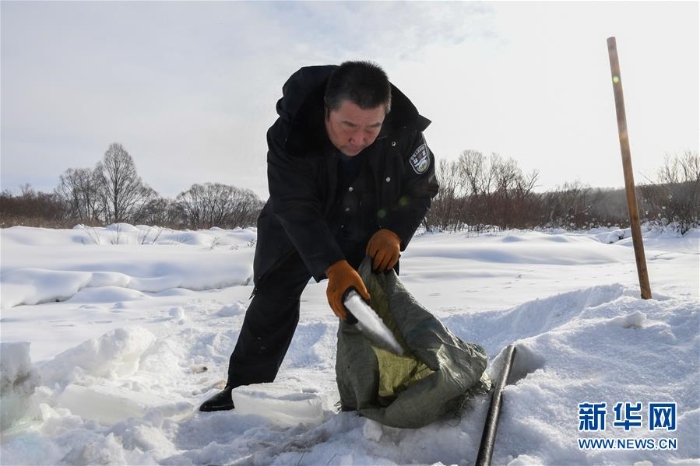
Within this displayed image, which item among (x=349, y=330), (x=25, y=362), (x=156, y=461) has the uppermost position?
(x=349, y=330)

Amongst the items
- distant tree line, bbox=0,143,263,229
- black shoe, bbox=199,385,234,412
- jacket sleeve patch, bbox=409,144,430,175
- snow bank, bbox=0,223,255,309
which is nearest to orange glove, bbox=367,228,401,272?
jacket sleeve patch, bbox=409,144,430,175

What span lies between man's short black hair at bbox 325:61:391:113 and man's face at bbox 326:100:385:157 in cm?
2

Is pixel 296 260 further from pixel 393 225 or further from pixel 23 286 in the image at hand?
pixel 23 286

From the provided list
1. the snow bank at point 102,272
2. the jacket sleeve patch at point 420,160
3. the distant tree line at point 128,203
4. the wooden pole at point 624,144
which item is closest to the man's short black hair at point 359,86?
the jacket sleeve patch at point 420,160

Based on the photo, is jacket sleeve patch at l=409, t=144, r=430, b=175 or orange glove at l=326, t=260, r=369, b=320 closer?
orange glove at l=326, t=260, r=369, b=320

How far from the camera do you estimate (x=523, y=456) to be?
1.21m

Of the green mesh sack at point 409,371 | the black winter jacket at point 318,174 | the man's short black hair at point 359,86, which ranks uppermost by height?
the man's short black hair at point 359,86

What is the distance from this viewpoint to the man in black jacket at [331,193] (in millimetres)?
1620

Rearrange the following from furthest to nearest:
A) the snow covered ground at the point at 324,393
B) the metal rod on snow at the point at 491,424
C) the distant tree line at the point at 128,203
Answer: the distant tree line at the point at 128,203 < the snow covered ground at the point at 324,393 < the metal rod on snow at the point at 491,424

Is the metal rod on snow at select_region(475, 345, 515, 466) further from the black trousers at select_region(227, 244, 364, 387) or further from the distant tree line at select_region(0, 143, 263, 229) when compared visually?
the distant tree line at select_region(0, 143, 263, 229)

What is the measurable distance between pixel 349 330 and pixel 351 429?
0.30m

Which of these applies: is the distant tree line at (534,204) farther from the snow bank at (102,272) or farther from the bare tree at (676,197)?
the snow bank at (102,272)

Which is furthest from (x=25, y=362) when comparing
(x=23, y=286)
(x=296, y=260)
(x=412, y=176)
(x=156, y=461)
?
(x=23, y=286)

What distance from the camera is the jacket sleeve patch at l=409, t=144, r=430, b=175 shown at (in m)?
1.92
